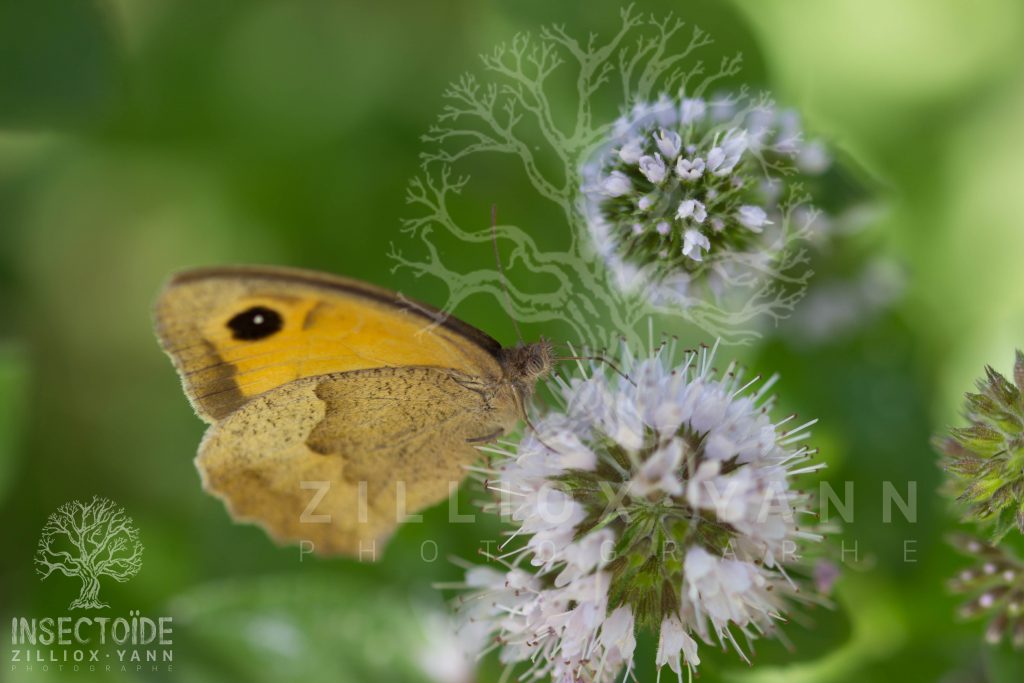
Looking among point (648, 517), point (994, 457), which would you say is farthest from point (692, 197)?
point (994, 457)

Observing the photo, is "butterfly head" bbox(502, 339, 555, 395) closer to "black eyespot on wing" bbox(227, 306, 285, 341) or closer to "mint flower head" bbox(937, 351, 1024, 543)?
"black eyespot on wing" bbox(227, 306, 285, 341)

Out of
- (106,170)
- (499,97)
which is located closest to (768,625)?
(499,97)

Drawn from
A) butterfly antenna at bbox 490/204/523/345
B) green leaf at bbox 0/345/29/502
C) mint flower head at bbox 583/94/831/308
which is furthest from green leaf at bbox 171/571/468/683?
mint flower head at bbox 583/94/831/308

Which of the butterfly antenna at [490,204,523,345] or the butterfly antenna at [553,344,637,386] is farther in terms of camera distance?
the butterfly antenna at [490,204,523,345]

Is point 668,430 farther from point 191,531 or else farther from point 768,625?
point 191,531

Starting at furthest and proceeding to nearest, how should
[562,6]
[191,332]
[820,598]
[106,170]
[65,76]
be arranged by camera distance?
[106,170] < [65,76] < [562,6] < [820,598] < [191,332]

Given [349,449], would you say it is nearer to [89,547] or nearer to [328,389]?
[328,389]
